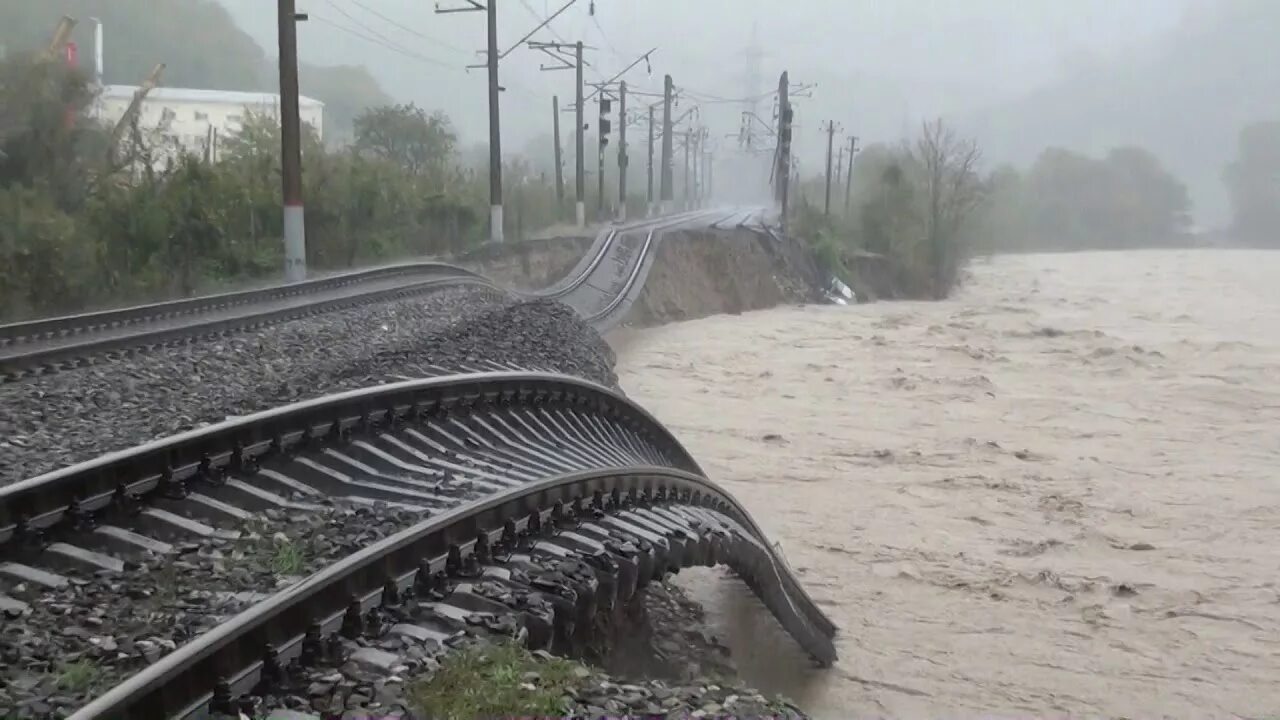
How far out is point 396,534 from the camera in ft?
17.3

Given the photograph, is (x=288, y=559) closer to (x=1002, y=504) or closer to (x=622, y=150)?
(x=1002, y=504)

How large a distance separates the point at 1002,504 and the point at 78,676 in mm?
12533

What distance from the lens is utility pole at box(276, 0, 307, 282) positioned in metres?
18.5

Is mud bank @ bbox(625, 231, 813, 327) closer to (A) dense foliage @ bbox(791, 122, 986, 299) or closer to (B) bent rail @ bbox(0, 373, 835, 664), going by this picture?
(A) dense foliage @ bbox(791, 122, 986, 299)

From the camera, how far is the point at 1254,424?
1983 cm

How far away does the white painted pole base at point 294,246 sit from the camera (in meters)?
18.4

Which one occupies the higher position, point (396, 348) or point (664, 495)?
point (396, 348)

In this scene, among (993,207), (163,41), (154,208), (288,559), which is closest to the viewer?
(288,559)

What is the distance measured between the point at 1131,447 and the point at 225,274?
51.7 ft

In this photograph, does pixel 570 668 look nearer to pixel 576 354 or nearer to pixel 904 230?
pixel 576 354

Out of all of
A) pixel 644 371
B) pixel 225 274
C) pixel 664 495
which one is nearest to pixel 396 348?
pixel 664 495

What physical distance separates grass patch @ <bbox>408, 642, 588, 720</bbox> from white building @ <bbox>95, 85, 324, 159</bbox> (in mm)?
17188

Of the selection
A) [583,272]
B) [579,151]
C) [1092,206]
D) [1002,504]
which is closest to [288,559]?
[1002,504]

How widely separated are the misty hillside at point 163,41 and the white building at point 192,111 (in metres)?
1.02
